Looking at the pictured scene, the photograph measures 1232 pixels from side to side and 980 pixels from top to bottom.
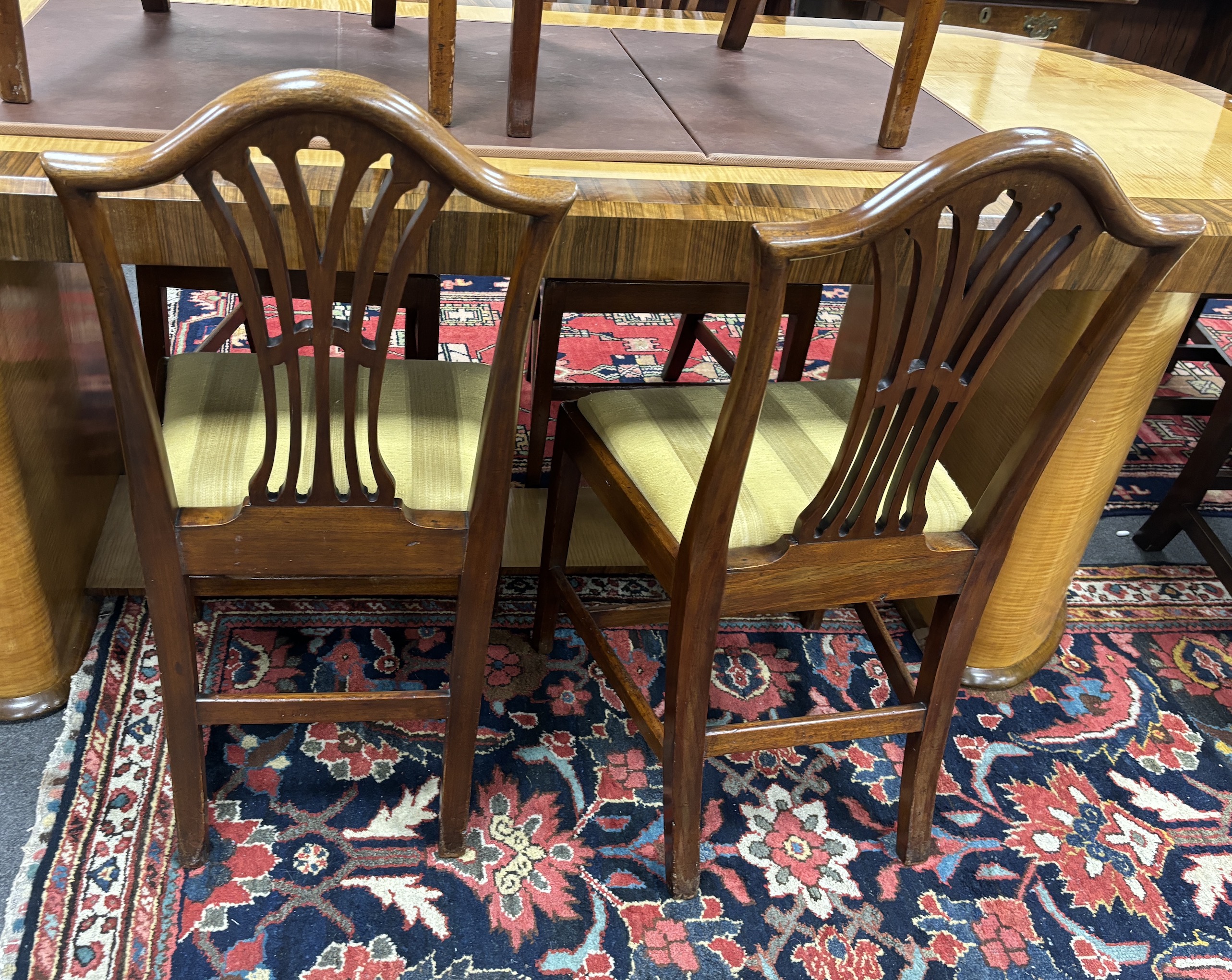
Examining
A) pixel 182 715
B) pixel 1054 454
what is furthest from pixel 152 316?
pixel 1054 454

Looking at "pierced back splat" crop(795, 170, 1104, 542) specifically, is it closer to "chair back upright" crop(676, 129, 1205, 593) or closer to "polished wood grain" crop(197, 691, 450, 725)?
"chair back upright" crop(676, 129, 1205, 593)

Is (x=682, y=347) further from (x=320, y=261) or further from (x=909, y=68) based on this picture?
(x=320, y=261)

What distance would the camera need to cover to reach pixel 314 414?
133cm

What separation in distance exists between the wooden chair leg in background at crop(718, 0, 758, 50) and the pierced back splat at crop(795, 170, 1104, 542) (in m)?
0.75

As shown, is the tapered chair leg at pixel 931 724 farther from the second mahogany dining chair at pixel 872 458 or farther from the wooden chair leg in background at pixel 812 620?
the wooden chair leg in background at pixel 812 620

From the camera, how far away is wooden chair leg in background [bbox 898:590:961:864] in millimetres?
1384

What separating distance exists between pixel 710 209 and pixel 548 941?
37.0 inches

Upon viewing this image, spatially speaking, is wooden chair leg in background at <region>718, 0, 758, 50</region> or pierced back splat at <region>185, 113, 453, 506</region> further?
wooden chair leg in background at <region>718, 0, 758, 50</region>

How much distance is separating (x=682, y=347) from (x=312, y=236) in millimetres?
1584

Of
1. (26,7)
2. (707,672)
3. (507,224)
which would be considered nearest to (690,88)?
(507,224)

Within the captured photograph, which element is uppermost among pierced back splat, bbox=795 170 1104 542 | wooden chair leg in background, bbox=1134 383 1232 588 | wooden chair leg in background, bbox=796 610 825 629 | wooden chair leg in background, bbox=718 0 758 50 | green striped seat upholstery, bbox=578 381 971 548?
wooden chair leg in background, bbox=718 0 758 50

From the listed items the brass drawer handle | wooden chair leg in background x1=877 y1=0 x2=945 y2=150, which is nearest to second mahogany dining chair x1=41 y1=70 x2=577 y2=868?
wooden chair leg in background x1=877 y1=0 x2=945 y2=150

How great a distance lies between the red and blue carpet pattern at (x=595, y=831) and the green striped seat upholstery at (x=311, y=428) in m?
0.54

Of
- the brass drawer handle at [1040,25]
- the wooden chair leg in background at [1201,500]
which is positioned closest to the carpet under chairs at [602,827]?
the wooden chair leg in background at [1201,500]
